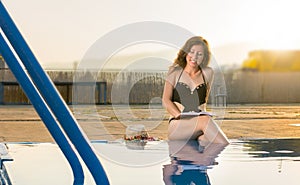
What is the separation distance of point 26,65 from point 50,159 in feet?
5.10

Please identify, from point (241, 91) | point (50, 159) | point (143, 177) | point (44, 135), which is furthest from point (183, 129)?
point (241, 91)

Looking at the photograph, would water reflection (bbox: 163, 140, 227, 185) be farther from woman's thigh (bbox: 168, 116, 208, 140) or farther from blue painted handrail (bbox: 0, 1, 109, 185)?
blue painted handrail (bbox: 0, 1, 109, 185)

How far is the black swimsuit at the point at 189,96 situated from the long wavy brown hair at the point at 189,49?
→ 5.8 inches

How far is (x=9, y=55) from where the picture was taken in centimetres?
151

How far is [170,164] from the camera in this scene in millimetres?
2752

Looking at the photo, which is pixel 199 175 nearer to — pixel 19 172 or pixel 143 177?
pixel 143 177

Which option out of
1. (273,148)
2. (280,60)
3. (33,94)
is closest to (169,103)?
(273,148)

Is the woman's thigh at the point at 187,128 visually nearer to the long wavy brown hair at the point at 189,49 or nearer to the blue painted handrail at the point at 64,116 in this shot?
the long wavy brown hair at the point at 189,49

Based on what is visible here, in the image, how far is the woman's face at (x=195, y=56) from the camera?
356 cm

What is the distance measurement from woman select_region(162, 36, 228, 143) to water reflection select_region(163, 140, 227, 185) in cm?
9

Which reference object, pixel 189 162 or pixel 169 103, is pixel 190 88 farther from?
pixel 189 162

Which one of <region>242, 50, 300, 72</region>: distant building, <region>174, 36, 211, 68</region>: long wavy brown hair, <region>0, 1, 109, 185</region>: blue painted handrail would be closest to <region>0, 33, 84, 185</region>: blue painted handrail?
<region>0, 1, 109, 185</region>: blue painted handrail

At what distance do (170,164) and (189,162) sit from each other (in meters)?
0.10

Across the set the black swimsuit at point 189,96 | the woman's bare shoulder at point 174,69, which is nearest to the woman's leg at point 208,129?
the black swimsuit at point 189,96
